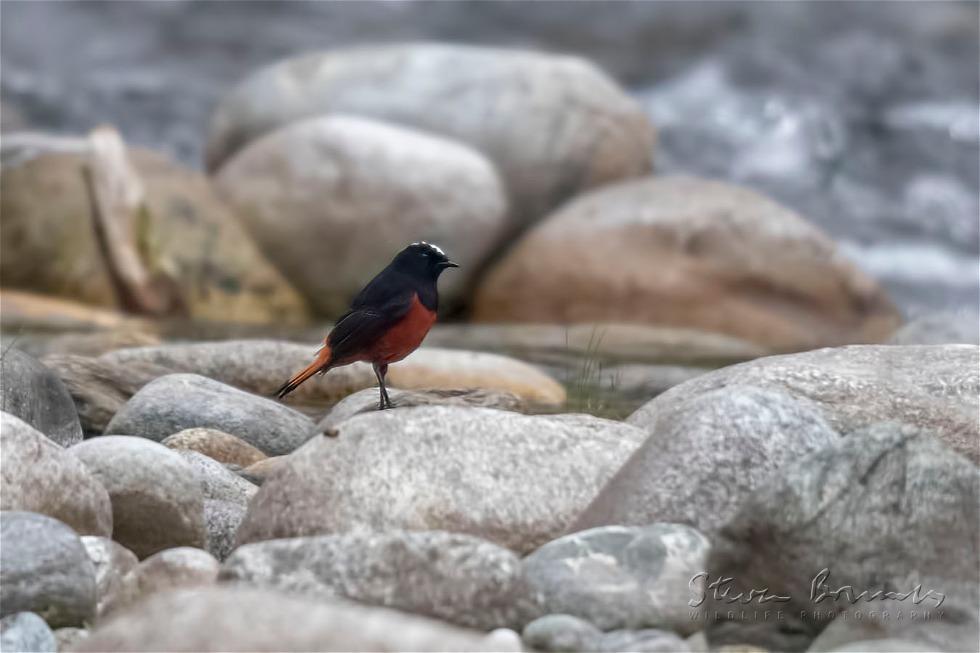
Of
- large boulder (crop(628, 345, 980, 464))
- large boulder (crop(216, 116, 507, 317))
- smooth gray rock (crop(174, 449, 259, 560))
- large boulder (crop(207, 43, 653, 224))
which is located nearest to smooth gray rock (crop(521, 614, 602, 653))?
smooth gray rock (crop(174, 449, 259, 560))

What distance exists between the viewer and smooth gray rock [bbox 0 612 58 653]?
10.3 feet

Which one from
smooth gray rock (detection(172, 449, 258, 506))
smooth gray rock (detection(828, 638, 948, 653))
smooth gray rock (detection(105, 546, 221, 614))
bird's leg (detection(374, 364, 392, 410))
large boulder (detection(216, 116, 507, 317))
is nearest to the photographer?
smooth gray rock (detection(828, 638, 948, 653))

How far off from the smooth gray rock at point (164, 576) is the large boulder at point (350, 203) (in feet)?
27.1

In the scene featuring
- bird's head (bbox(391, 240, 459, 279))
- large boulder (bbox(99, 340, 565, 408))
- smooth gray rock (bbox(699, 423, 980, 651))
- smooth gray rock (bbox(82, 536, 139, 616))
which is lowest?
large boulder (bbox(99, 340, 565, 408))

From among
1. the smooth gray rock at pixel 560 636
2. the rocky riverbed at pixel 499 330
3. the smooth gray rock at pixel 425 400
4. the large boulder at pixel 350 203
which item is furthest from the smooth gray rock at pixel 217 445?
the large boulder at pixel 350 203

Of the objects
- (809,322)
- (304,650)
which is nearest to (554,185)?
(809,322)

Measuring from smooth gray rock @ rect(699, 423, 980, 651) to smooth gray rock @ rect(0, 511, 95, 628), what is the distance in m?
1.43

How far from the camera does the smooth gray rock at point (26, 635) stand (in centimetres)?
314

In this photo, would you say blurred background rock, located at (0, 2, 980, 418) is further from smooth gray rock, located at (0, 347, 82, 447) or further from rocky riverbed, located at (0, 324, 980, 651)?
rocky riverbed, located at (0, 324, 980, 651)

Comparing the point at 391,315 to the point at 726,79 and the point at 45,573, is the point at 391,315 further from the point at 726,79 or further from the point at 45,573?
the point at 726,79

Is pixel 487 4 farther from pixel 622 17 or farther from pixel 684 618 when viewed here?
pixel 684 618

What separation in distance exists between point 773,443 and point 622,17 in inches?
671

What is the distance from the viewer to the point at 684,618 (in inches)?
128
